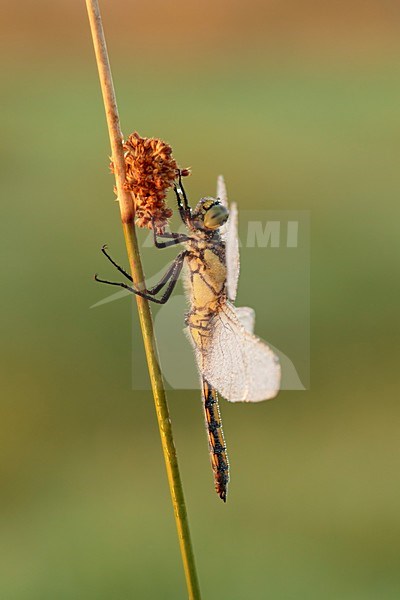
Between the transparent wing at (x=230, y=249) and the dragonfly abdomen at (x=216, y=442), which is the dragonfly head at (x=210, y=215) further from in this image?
the dragonfly abdomen at (x=216, y=442)

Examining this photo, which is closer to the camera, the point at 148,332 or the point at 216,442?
the point at 148,332

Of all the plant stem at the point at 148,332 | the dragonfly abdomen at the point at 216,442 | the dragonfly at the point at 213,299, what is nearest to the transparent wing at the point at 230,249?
the dragonfly at the point at 213,299

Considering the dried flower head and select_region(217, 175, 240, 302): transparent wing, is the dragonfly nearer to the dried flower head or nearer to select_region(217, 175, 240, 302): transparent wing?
select_region(217, 175, 240, 302): transparent wing

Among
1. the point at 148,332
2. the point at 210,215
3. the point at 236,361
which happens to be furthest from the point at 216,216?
the point at 148,332

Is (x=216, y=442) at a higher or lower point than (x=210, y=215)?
lower

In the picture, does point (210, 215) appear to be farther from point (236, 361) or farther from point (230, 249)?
point (236, 361)

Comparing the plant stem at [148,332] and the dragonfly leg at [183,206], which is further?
the dragonfly leg at [183,206]
